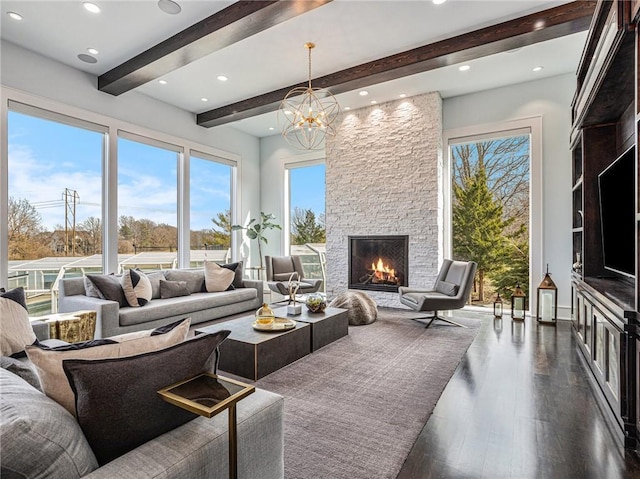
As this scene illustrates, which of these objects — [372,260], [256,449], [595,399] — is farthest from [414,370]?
[372,260]

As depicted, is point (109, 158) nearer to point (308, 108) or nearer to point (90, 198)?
point (90, 198)

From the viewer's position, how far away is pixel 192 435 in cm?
111

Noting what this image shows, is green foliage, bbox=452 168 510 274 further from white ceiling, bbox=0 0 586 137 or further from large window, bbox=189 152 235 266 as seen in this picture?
large window, bbox=189 152 235 266

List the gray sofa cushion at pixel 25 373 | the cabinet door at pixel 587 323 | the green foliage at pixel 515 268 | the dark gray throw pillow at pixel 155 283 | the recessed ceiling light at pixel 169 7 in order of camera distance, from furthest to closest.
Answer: the green foliage at pixel 515 268, the dark gray throw pillow at pixel 155 283, the recessed ceiling light at pixel 169 7, the cabinet door at pixel 587 323, the gray sofa cushion at pixel 25 373

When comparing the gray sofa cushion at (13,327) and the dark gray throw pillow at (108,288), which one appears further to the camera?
the dark gray throw pillow at (108,288)

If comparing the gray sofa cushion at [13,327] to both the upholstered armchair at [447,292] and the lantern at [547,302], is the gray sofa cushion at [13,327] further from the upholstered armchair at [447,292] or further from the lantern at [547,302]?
the lantern at [547,302]

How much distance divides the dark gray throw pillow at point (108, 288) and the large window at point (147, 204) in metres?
1.35

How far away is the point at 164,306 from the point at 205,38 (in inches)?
122

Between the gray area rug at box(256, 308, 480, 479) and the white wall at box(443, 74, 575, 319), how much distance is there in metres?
1.83

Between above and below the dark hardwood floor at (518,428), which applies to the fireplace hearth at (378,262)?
above

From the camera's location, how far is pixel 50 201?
4.67m

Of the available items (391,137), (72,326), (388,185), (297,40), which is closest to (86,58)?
(297,40)

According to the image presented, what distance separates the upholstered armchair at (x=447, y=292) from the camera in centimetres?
438

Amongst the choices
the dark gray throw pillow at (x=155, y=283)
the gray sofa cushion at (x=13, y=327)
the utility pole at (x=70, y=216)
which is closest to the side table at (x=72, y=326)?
the gray sofa cushion at (x=13, y=327)
